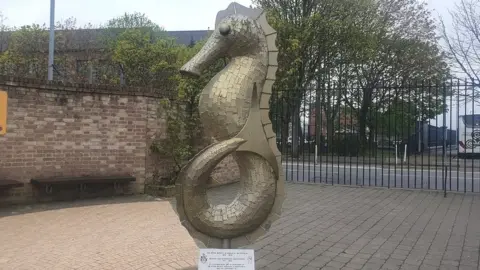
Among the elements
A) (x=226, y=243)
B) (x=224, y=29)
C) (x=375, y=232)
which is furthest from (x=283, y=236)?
(x=224, y=29)

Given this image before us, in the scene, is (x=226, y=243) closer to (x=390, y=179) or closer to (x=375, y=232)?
(x=375, y=232)

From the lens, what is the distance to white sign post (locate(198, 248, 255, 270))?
3.23 m

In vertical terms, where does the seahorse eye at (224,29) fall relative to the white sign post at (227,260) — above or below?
above

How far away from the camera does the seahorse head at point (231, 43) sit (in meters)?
3.63

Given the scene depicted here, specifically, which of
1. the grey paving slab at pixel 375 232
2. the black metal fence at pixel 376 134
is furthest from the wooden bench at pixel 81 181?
the black metal fence at pixel 376 134

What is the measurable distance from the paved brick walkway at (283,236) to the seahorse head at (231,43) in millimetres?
2274

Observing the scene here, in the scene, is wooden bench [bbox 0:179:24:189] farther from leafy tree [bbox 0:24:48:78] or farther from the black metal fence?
leafy tree [bbox 0:24:48:78]

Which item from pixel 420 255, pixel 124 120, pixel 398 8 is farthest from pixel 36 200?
pixel 398 8

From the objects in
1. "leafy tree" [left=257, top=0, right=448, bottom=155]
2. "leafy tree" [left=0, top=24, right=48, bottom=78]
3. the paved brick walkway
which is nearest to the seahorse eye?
the paved brick walkway

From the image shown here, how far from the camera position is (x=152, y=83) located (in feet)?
59.4

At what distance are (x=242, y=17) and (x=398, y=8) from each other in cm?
2197

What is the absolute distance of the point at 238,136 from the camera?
3.56m

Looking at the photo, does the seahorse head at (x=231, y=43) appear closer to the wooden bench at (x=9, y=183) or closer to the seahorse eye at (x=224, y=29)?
the seahorse eye at (x=224, y=29)

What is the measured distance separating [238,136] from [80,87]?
20.3 feet
